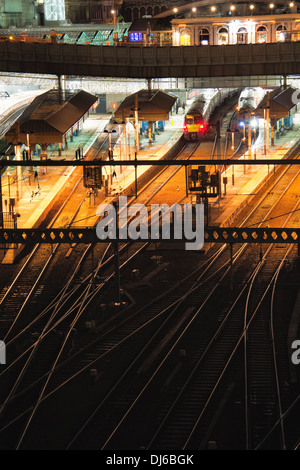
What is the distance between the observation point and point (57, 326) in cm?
3091

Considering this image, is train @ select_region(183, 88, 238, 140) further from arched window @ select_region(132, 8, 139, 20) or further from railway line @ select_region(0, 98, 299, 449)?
arched window @ select_region(132, 8, 139, 20)

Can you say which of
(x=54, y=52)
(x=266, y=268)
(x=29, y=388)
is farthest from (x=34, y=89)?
(x=29, y=388)

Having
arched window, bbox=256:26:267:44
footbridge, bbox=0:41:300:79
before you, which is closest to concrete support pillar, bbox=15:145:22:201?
footbridge, bbox=0:41:300:79

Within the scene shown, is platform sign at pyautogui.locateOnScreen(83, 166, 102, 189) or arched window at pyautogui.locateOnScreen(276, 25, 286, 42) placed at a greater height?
arched window at pyautogui.locateOnScreen(276, 25, 286, 42)

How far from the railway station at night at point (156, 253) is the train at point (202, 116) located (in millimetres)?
140

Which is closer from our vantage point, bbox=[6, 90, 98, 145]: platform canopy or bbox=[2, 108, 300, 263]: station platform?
bbox=[2, 108, 300, 263]: station platform

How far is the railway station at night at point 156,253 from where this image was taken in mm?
24859

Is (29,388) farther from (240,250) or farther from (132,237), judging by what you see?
(240,250)

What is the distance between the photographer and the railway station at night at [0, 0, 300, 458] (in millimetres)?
24859

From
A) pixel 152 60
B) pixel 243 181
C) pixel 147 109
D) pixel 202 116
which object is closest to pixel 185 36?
pixel 202 116

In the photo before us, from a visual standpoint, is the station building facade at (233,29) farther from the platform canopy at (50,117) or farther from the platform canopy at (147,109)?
the platform canopy at (147,109)

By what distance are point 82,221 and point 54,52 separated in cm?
1488

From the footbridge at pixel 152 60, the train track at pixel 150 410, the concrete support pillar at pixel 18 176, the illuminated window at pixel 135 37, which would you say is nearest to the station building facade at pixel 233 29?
the illuminated window at pixel 135 37

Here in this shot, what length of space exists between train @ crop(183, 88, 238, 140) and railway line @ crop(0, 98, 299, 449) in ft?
65.5
